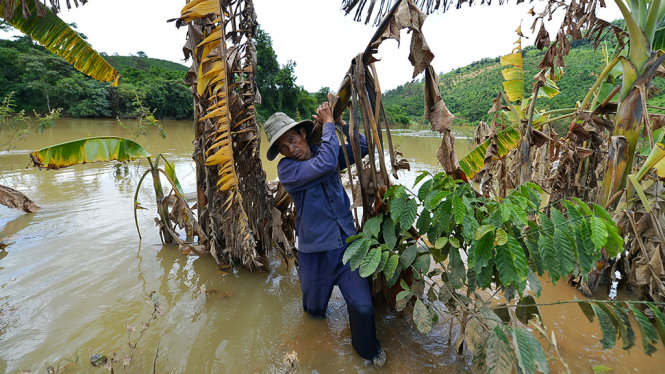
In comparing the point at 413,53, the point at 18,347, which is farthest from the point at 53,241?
the point at 413,53

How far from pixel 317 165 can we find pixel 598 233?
1.45m

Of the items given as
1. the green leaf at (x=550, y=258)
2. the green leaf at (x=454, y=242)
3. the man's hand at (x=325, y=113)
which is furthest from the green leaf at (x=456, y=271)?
the man's hand at (x=325, y=113)

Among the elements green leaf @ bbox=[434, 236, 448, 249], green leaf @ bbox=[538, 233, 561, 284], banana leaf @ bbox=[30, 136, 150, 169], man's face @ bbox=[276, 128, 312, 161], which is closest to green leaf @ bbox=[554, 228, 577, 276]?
green leaf @ bbox=[538, 233, 561, 284]

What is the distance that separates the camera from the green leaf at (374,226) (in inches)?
74.7

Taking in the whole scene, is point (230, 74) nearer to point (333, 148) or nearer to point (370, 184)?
point (333, 148)

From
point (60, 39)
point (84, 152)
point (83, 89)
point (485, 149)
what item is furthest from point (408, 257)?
point (83, 89)

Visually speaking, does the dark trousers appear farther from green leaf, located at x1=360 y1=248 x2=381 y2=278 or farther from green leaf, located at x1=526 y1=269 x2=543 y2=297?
green leaf, located at x1=526 y1=269 x2=543 y2=297

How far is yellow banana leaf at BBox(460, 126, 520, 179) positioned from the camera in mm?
3029

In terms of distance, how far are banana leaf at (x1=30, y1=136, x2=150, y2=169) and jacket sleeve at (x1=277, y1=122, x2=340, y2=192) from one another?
1903 mm

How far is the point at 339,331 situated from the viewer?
2.36 metres

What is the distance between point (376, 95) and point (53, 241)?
4.32 meters

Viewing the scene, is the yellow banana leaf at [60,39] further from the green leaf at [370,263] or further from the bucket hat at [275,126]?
the green leaf at [370,263]

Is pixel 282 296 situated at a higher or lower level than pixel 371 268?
lower

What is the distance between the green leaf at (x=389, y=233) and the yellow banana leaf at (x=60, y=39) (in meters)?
3.64
